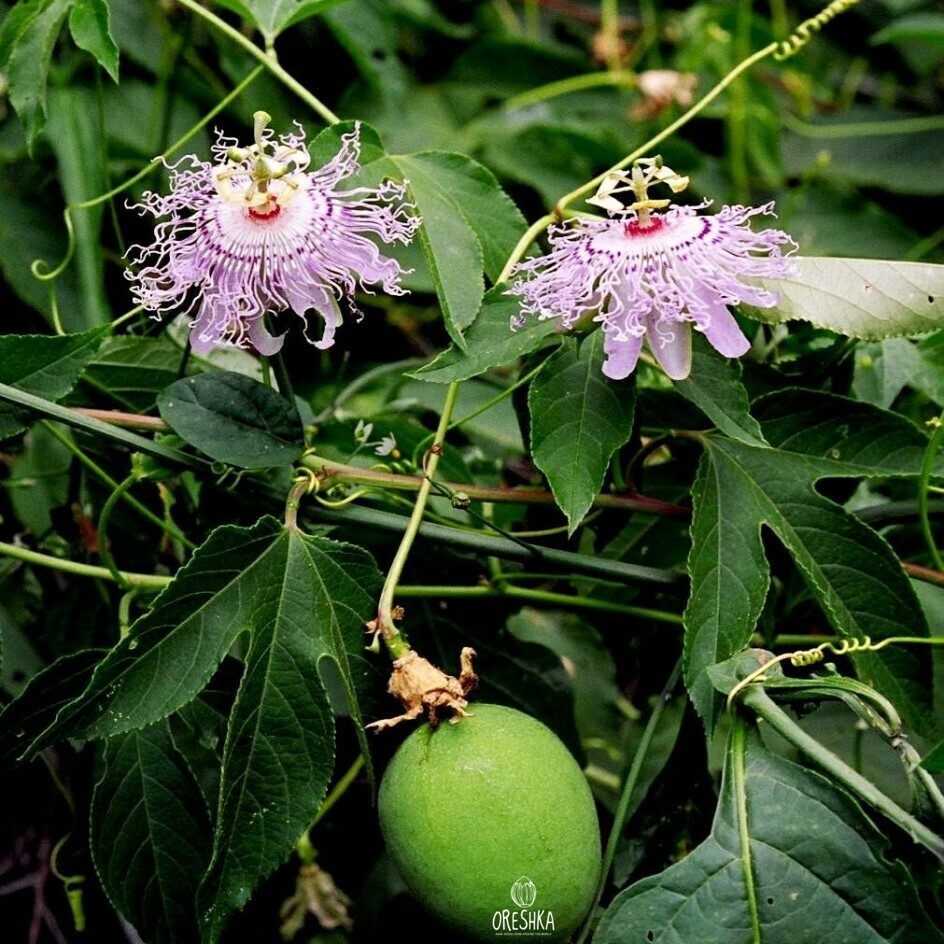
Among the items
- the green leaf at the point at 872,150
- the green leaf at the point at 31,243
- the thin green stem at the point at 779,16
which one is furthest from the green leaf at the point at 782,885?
the thin green stem at the point at 779,16

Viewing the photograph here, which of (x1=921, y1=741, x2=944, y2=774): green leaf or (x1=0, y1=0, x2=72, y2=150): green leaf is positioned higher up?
(x1=0, y1=0, x2=72, y2=150): green leaf

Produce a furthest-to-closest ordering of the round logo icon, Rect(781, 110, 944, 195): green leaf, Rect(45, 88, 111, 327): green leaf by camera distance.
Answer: Rect(781, 110, 944, 195): green leaf, Rect(45, 88, 111, 327): green leaf, the round logo icon

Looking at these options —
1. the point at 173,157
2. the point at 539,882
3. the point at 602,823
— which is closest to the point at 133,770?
the point at 539,882

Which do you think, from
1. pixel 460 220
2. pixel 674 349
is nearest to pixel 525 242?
pixel 460 220

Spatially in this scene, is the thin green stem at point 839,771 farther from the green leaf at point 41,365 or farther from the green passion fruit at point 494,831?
the green leaf at point 41,365

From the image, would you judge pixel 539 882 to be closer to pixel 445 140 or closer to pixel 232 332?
pixel 232 332

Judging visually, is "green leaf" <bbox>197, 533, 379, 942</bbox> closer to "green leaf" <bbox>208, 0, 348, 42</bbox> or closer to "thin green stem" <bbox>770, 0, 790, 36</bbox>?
"green leaf" <bbox>208, 0, 348, 42</bbox>

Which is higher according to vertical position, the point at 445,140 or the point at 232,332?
the point at 232,332

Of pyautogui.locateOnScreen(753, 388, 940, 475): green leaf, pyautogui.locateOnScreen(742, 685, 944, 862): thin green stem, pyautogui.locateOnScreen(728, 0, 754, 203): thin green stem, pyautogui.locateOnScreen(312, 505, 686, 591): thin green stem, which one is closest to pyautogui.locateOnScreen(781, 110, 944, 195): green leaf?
pyautogui.locateOnScreen(728, 0, 754, 203): thin green stem
